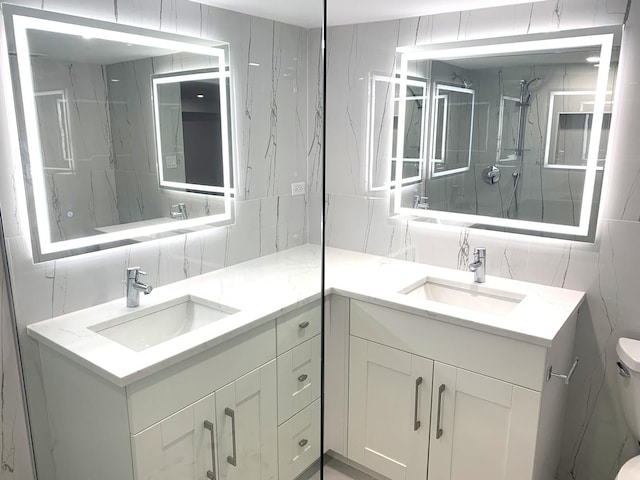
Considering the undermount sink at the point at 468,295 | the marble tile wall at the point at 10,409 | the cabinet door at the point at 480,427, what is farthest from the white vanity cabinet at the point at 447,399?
the marble tile wall at the point at 10,409

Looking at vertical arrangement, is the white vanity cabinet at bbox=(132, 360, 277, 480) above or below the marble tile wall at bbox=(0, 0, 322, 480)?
below

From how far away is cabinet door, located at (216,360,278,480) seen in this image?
1.61m

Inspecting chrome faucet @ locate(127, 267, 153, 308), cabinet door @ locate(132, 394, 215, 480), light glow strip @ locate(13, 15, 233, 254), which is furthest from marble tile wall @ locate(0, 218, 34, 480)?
cabinet door @ locate(132, 394, 215, 480)

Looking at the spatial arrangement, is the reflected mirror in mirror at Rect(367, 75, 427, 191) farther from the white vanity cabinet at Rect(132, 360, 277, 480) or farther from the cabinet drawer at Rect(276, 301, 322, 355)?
the white vanity cabinet at Rect(132, 360, 277, 480)

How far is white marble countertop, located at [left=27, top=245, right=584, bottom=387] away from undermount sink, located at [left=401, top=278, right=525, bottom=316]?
2 centimetres

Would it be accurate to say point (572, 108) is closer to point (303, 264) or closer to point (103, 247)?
point (303, 264)

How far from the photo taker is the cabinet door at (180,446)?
1.35 metres

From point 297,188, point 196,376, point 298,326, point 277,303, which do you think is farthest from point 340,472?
point 297,188

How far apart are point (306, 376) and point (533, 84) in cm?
150

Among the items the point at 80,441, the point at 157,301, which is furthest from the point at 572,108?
the point at 80,441

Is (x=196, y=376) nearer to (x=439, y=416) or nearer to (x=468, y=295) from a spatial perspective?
(x=439, y=416)

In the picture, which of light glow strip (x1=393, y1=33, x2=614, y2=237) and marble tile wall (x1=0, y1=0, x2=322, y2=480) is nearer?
marble tile wall (x1=0, y1=0, x2=322, y2=480)

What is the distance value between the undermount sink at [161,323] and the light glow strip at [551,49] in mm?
1146

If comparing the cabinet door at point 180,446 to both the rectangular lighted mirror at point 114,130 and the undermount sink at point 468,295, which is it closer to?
the rectangular lighted mirror at point 114,130
